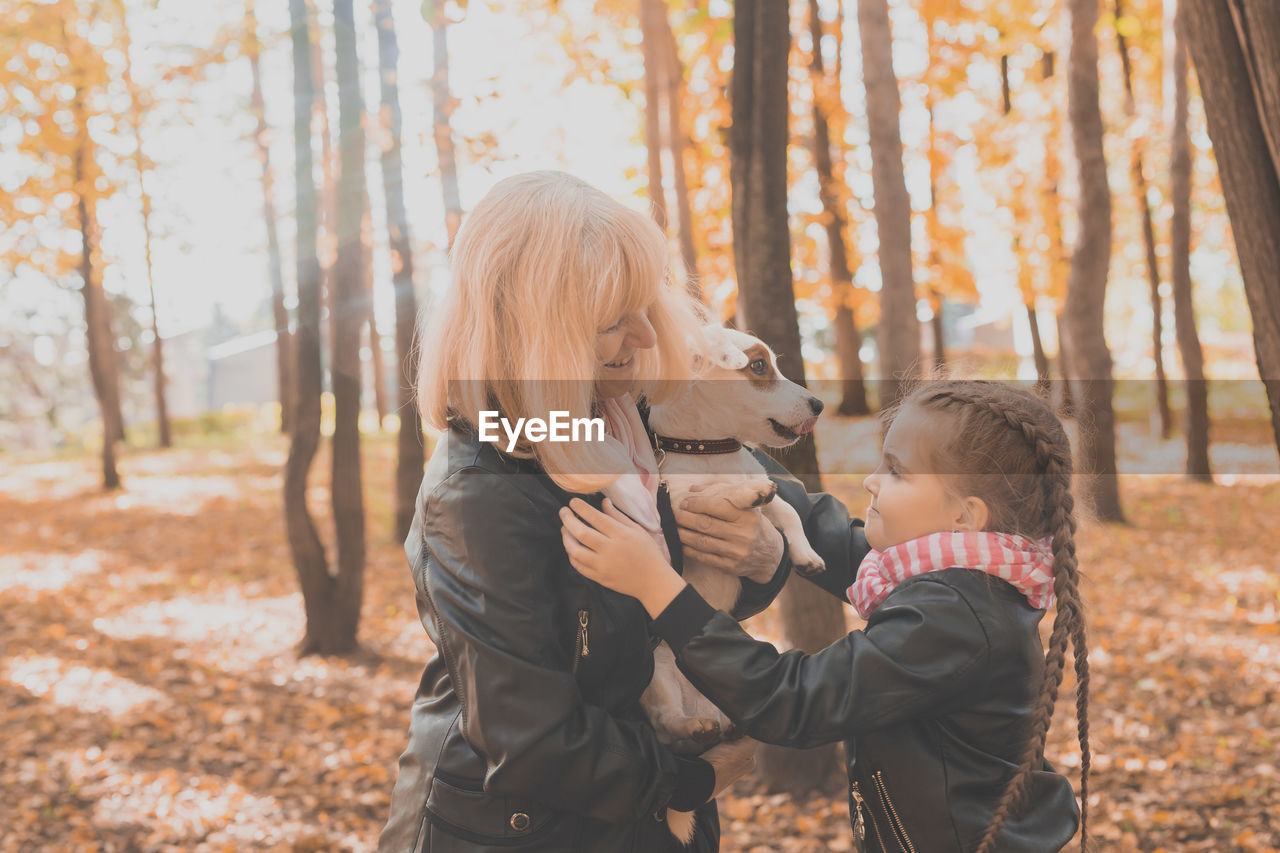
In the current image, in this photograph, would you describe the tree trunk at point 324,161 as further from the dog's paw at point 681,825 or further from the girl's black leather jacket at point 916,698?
the girl's black leather jacket at point 916,698

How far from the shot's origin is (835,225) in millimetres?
17141

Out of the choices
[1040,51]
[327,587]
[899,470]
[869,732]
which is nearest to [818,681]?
[869,732]

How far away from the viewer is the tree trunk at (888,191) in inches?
235

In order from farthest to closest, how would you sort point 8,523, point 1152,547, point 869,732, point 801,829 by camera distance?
1. point 8,523
2. point 1152,547
3. point 801,829
4. point 869,732

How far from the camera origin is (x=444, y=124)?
10242mm

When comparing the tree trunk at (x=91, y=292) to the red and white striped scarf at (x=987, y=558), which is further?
the tree trunk at (x=91, y=292)

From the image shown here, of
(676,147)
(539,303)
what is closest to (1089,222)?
(676,147)

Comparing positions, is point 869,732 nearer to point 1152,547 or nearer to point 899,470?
point 899,470

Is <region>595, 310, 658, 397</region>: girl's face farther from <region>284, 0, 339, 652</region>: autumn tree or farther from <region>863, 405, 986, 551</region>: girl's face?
<region>284, 0, 339, 652</region>: autumn tree

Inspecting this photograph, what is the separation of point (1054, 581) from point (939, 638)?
10.5 inches

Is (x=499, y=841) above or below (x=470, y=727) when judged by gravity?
below

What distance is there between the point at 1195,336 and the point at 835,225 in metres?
6.65

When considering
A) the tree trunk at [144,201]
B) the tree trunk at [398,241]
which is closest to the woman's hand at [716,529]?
the tree trunk at [398,241]

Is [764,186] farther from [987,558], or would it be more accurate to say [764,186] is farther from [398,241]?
[398,241]
